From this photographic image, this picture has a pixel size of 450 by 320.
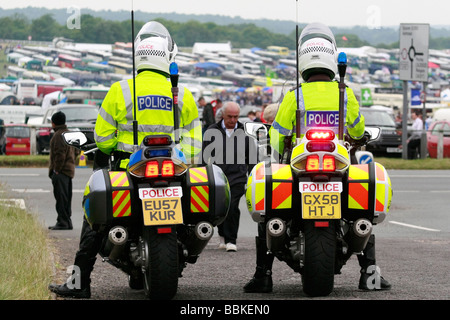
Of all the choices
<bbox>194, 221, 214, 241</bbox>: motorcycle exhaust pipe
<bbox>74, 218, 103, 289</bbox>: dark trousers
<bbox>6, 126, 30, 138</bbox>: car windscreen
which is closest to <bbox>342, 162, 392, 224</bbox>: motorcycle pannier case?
<bbox>194, 221, 214, 241</bbox>: motorcycle exhaust pipe

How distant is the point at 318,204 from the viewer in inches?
278

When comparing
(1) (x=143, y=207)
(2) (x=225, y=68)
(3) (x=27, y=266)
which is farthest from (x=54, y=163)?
(2) (x=225, y=68)

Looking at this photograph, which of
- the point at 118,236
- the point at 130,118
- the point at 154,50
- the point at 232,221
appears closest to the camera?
the point at 118,236

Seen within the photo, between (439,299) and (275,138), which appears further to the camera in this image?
(275,138)

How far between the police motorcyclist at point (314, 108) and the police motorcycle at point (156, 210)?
807mm

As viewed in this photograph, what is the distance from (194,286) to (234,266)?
1685mm

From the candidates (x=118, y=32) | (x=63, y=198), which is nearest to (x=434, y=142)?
(x=63, y=198)

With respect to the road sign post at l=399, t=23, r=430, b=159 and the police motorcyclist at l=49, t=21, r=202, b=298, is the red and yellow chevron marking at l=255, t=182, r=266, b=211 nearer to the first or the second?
the police motorcyclist at l=49, t=21, r=202, b=298

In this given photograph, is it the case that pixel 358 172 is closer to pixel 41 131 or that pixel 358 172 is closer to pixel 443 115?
pixel 41 131

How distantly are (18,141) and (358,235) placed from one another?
85.6 ft

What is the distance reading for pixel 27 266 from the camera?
26.0 ft

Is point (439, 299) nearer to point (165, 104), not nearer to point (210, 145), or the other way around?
point (165, 104)

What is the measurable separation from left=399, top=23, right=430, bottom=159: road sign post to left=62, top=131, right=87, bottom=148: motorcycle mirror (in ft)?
75.7

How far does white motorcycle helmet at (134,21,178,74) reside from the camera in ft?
25.5
